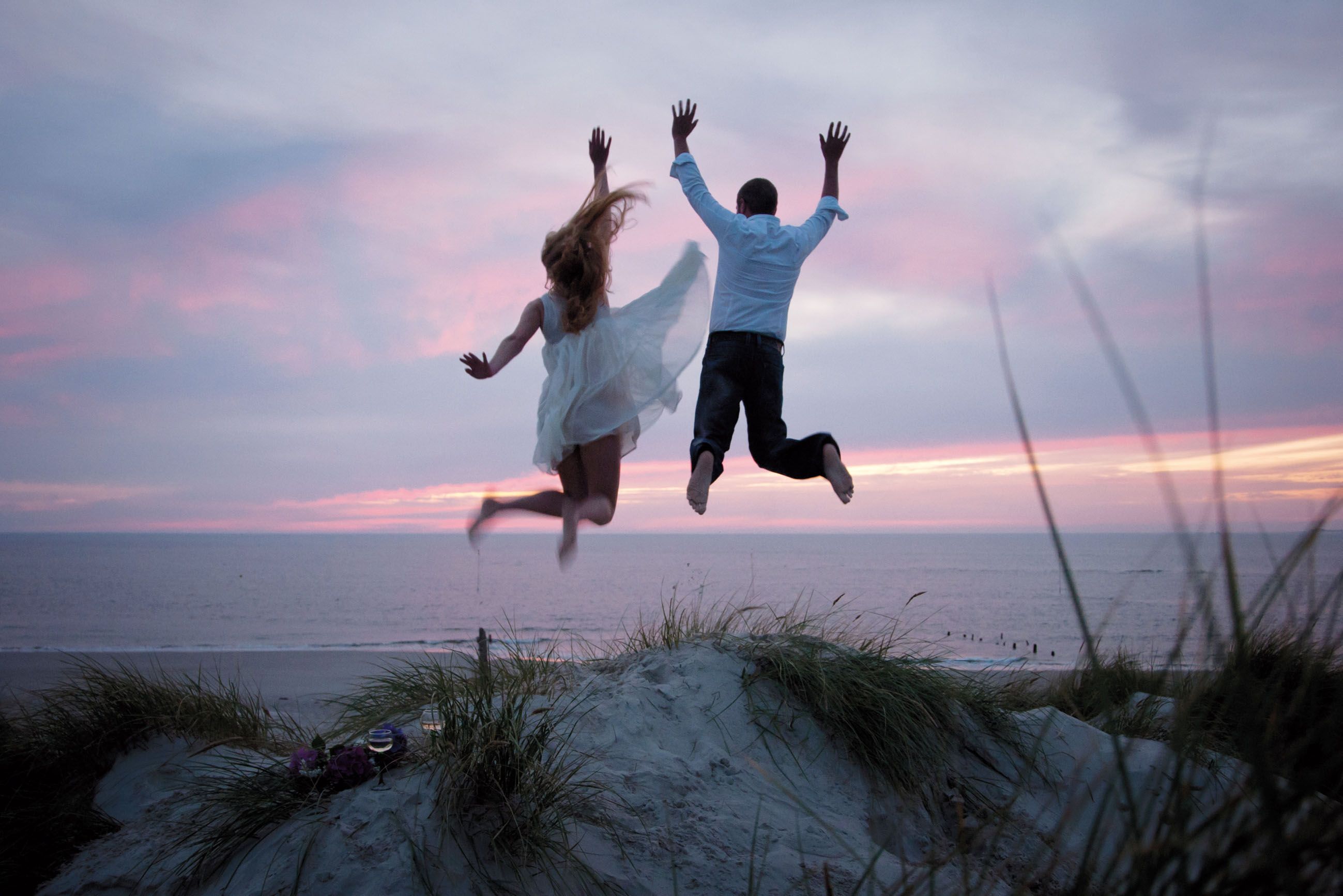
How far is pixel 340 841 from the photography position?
10.0 feet

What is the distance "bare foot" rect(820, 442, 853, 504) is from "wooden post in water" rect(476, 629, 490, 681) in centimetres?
222

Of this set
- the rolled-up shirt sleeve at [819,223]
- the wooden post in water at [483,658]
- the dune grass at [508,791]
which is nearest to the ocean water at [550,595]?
the wooden post in water at [483,658]

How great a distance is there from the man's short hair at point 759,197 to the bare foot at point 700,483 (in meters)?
1.90

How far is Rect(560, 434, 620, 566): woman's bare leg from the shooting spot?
17.2 feet

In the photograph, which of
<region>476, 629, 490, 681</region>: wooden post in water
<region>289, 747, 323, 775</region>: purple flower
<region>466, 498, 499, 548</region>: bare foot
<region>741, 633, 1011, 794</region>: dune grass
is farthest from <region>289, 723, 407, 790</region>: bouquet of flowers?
<region>466, 498, 499, 548</region>: bare foot

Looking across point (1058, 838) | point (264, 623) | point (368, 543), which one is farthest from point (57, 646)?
point (368, 543)

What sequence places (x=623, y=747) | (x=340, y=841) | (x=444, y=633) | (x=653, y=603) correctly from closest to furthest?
(x=340, y=841)
(x=623, y=747)
(x=444, y=633)
(x=653, y=603)

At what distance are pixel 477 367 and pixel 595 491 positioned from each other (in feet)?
3.76

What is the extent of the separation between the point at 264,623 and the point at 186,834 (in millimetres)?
23052

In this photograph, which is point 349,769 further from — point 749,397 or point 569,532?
point 749,397

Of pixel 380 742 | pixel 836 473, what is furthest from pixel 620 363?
pixel 380 742

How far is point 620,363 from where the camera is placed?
545 centimetres

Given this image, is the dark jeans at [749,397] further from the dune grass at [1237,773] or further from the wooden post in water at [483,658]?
the dune grass at [1237,773]

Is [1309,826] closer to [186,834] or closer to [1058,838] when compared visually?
[1058,838]
